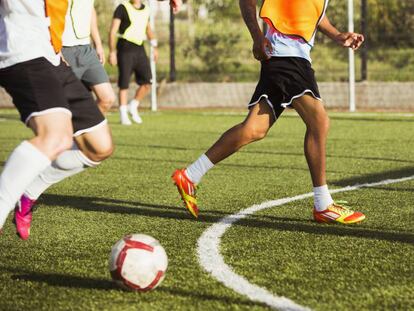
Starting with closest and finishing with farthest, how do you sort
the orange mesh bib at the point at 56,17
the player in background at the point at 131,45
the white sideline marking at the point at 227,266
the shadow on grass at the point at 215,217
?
the white sideline marking at the point at 227,266 < the orange mesh bib at the point at 56,17 < the shadow on grass at the point at 215,217 < the player in background at the point at 131,45

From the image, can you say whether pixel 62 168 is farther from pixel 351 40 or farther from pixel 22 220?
pixel 351 40

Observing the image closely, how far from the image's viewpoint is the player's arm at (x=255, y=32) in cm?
591

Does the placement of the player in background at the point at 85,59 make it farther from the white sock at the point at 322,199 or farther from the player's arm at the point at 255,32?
the white sock at the point at 322,199

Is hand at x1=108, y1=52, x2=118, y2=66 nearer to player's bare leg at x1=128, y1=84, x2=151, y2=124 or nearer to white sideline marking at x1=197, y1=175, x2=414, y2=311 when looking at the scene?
player's bare leg at x1=128, y1=84, x2=151, y2=124

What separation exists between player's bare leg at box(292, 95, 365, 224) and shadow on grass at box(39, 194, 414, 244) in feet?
0.35

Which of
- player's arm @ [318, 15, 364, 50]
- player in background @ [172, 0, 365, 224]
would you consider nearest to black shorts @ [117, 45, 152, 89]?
player's arm @ [318, 15, 364, 50]

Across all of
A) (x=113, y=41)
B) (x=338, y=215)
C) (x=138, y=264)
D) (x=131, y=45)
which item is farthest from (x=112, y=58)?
(x=138, y=264)

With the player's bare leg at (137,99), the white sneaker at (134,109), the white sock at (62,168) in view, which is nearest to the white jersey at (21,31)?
the white sock at (62,168)

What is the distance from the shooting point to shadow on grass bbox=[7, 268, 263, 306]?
13.0 feet

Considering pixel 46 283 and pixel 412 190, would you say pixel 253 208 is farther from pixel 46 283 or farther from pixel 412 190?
pixel 46 283

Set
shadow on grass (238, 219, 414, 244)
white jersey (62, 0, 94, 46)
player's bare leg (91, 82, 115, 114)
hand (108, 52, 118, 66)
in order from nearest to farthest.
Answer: shadow on grass (238, 219, 414, 244)
white jersey (62, 0, 94, 46)
player's bare leg (91, 82, 115, 114)
hand (108, 52, 118, 66)

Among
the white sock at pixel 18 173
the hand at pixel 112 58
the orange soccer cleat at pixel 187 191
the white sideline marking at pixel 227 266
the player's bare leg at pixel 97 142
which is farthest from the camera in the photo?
the hand at pixel 112 58

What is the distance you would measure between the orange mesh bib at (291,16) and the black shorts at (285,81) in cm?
19

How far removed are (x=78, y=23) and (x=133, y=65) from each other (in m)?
7.04
